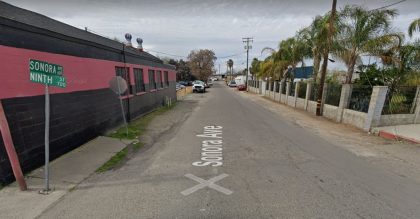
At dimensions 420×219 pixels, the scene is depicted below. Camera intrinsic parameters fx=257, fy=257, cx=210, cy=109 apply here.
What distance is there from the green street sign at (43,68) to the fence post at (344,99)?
12.0 m

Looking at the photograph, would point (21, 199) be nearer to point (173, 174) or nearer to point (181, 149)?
point (173, 174)

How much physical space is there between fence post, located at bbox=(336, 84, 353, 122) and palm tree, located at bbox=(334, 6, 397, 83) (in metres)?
2.72

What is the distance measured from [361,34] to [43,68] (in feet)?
48.2

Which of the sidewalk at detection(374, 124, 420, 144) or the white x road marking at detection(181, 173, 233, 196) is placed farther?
Result: the sidewalk at detection(374, 124, 420, 144)

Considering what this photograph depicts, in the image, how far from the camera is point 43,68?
439 cm

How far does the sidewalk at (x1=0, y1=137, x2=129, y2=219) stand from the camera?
4.08 metres

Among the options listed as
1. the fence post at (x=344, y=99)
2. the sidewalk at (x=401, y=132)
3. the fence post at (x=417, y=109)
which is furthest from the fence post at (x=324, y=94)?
the sidewalk at (x=401, y=132)

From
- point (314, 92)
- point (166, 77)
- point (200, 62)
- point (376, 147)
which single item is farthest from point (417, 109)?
point (200, 62)

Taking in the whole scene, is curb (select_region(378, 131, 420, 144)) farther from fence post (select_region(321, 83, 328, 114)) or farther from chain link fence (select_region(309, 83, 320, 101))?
chain link fence (select_region(309, 83, 320, 101))

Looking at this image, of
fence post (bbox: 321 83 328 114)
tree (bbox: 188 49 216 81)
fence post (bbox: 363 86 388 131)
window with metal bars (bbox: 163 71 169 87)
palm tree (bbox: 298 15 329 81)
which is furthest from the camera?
tree (bbox: 188 49 216 81)

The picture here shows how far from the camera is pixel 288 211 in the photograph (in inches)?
154

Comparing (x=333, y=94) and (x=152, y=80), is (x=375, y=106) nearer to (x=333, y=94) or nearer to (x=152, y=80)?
(x=333, y=94)

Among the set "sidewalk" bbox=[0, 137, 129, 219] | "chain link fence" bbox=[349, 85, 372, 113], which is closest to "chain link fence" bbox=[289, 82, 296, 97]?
"chain link fence" bbox=[349, 85, 372, 113]

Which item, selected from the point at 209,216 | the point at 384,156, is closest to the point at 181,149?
the point at 209,216
